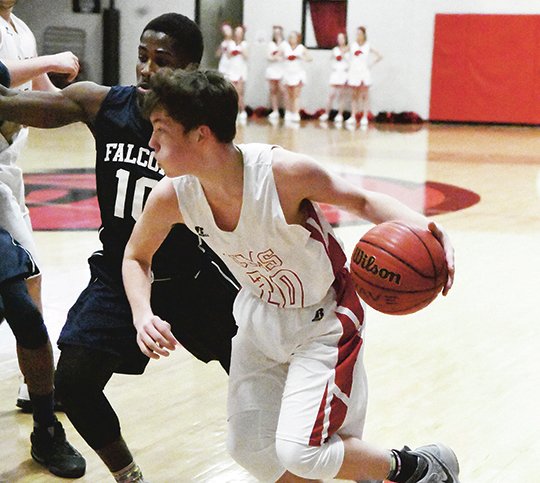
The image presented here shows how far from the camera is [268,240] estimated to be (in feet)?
9.91

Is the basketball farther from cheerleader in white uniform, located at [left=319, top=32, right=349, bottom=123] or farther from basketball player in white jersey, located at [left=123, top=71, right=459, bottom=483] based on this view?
cheerleader in white uniform, located at [left=319, top=32, right=349, bottom=123]

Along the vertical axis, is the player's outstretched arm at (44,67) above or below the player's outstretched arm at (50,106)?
above

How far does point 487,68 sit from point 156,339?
1901 centimetres

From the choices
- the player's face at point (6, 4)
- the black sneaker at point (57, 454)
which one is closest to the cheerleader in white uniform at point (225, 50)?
the player's face at point (6, 4)

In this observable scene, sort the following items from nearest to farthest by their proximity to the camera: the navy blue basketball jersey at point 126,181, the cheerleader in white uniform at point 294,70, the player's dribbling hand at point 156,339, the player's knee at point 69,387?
the player's dribbling hand at point 156,339, the player's knee at point 69,387, the navy blue basketball jersey at point 126,181, the cheerleader in white uniform at point 294,70

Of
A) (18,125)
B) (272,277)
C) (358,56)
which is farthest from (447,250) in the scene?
(358,56)

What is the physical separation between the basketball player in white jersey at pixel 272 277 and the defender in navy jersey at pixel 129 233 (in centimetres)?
39

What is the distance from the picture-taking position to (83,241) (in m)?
7.82

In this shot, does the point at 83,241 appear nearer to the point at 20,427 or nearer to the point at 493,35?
the point at 20,427

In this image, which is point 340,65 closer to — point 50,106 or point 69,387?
point 50,106

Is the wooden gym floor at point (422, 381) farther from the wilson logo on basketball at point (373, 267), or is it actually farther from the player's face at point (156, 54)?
the player's face at point (156, 54)

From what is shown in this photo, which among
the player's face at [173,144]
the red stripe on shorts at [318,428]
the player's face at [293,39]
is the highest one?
the player's face at [173,144]

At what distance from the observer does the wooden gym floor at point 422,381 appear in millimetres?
3887

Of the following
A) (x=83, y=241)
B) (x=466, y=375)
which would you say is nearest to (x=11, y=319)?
(x=466, y=375)
